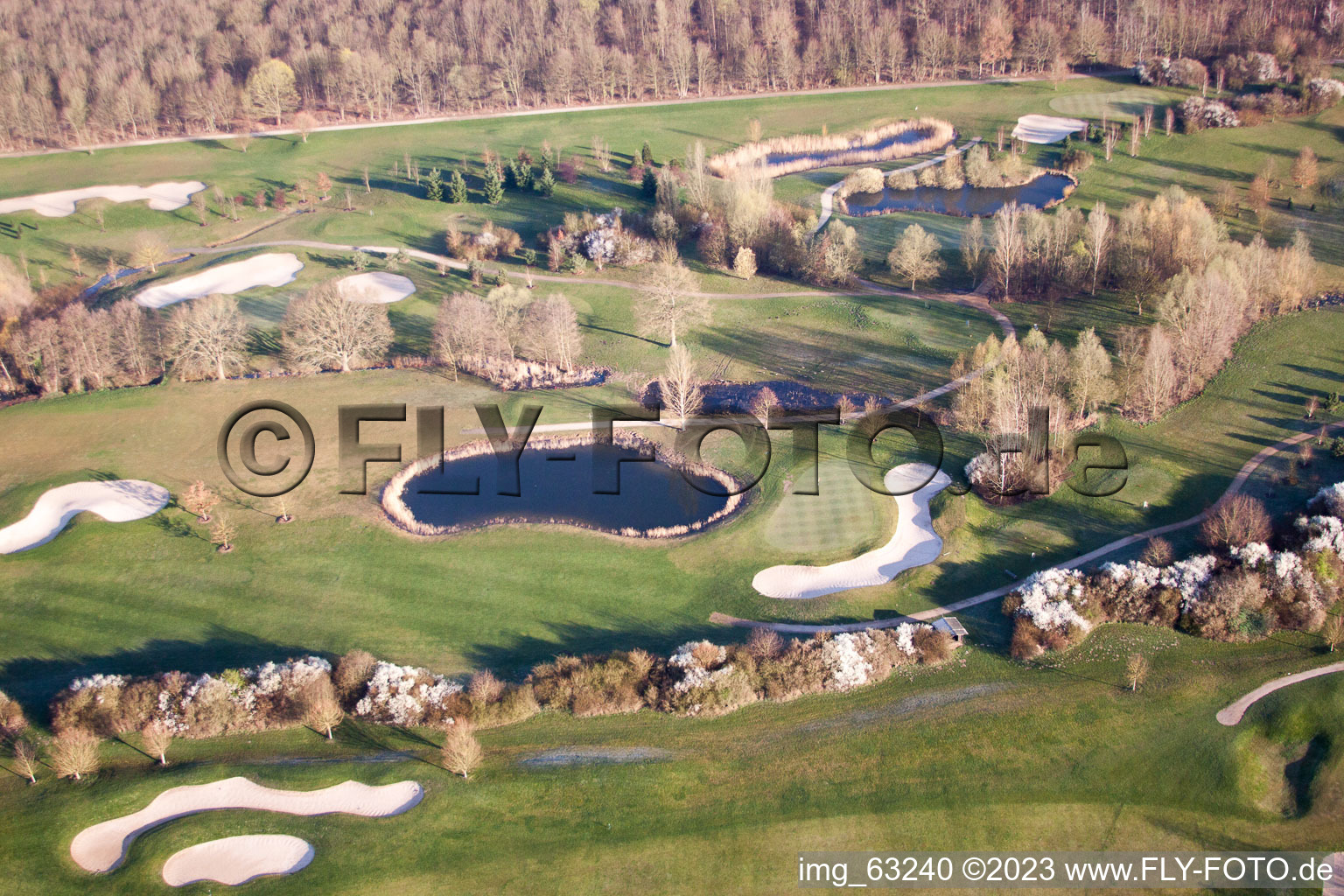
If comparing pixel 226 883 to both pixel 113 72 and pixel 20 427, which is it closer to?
pixel 20 427

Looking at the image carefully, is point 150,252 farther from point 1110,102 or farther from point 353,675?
point 1110,102

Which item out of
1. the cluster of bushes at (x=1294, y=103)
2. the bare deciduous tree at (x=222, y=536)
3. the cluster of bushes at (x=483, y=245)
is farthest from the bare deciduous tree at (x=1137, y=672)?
the cluster of bushes at (x=1294, y=103)

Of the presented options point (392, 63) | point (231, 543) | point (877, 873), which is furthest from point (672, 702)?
point (392, 63)

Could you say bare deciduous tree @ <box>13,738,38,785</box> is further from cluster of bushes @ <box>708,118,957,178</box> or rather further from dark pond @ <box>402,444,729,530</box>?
cluster of bushes @ <box>708,118,957,178</box>

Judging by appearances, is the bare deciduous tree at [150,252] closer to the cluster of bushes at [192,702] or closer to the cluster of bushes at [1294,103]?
the cluster of bushes at [192,702]

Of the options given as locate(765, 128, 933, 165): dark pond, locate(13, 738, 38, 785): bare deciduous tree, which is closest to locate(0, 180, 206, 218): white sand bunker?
locate(765, 128, 933, 165): dark pond

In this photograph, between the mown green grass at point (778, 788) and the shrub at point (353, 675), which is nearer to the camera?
the mown green grass at point (778, 788)

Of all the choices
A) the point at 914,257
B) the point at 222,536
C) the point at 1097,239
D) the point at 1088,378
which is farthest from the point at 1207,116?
the point at 222,536
